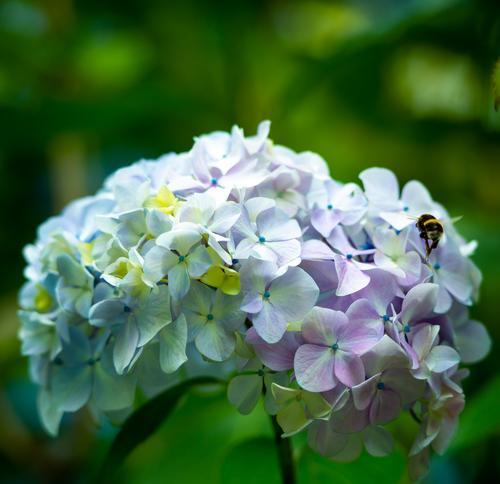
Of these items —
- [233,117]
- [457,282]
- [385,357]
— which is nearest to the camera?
[385,357]

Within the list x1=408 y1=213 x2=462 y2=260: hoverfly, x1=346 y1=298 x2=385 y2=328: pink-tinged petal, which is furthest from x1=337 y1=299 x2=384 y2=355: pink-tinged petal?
x1=408 y1=213 x2=462 y2=260: hoverfly

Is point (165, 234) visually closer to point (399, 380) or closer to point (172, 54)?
point (399, 380)

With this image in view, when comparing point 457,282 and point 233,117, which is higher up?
point 457,282

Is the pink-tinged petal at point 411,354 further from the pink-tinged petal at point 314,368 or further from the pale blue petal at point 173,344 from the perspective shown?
the pale blue petal at point 173,344

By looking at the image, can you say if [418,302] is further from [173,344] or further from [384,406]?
[173,344]

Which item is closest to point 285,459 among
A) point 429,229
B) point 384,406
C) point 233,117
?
point 384,406

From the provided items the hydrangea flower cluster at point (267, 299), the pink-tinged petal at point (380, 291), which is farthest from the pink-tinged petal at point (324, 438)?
the pink-tinged petal at point (380, 291)

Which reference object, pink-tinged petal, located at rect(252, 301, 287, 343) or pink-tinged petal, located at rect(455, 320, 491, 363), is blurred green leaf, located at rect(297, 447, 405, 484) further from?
pink-tinged petal, located at rect(252, 301, 287, 343)
